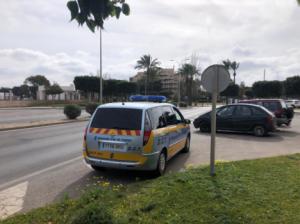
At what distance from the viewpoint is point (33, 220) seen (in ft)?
14.3

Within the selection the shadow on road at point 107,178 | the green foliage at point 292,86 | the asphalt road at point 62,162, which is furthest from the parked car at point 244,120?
the green foliage at point 292,86

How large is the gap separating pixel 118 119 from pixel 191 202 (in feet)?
9.41

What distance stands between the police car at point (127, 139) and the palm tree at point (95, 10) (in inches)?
169

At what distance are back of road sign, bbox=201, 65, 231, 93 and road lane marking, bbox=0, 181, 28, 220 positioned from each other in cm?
419

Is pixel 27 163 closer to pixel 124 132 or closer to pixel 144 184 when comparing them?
pixel 124 132

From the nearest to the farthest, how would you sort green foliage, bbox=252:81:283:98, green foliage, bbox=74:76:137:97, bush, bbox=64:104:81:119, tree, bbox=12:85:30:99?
1. bush, bbox=64:104:81:119
2. green foliage, bbox=252:81:283:98
3. green foliage, bbox=74:76:137:97
4. tree, bbox=12:85:30:99

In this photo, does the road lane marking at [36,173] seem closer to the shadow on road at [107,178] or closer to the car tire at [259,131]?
the shadow on road at [107,178]

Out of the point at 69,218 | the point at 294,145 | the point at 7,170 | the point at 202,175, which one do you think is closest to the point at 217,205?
the point at 202,175

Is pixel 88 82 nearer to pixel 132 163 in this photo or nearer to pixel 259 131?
pixel 259 131

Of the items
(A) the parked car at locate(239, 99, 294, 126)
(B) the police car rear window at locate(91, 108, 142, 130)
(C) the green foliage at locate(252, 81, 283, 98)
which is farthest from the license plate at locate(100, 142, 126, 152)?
(C) the green foliage at locate(252, 81, 283, 98)

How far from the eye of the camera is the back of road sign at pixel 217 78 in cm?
682

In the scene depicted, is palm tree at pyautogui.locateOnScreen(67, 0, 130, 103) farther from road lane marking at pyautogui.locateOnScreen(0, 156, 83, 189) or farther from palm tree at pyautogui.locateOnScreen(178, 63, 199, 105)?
palm tree at pyautogui.locateOnScreen(178, 63, 199, 105)

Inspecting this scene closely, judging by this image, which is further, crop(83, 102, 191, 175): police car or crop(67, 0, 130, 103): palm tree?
crop(83, 102, 191, 175): police car

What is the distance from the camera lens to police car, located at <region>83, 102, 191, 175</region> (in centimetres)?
682
